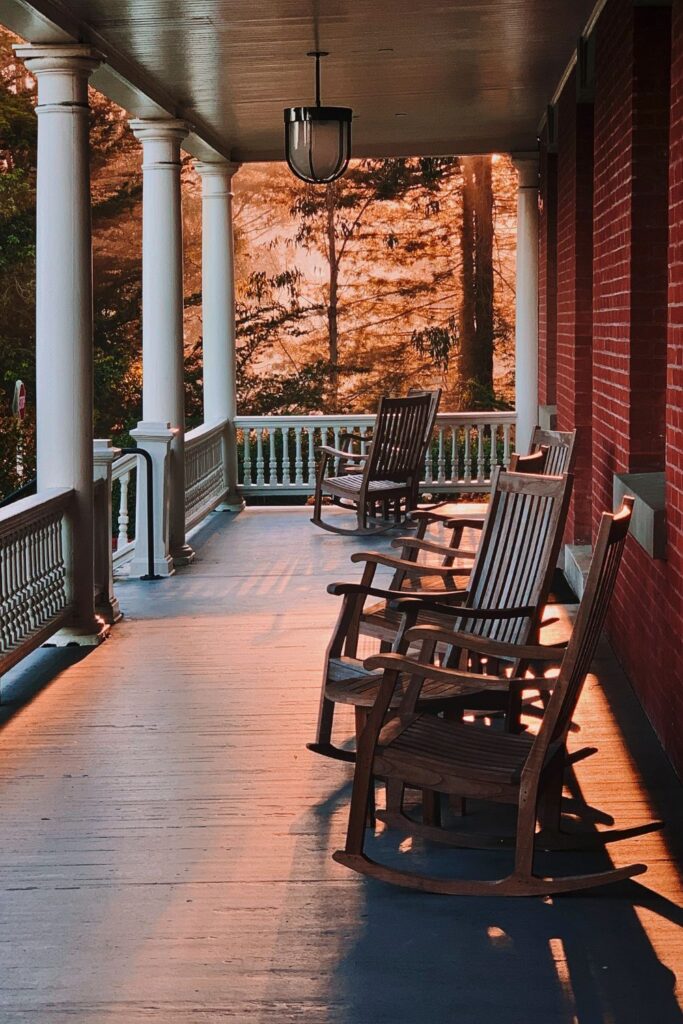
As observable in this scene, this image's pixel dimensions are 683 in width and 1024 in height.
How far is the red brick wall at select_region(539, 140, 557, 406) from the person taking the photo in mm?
Answer: 10773

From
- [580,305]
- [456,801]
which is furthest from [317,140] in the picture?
[456,801]

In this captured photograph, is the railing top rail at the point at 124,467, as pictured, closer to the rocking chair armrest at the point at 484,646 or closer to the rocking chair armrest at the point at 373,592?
the rocking chair armrest at the point at 373,592

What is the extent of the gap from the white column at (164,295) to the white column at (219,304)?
244cm

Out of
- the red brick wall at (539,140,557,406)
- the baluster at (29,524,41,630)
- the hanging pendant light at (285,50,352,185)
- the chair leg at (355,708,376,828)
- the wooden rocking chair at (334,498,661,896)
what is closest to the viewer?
the wooden rocking chair at (334,498,661,896)

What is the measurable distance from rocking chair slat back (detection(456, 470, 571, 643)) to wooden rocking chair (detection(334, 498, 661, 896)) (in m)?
0.58

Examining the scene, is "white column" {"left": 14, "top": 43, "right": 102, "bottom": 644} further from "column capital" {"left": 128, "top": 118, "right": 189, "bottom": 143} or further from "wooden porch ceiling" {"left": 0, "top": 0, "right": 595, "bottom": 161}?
"column capital" {"left": 128, "top": 118, "right": 189, "bottom": 143}

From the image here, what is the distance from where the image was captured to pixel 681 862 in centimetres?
395

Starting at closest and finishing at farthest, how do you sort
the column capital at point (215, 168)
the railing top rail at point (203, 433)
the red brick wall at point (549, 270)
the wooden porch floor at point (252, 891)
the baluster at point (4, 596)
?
the wooden porch floor at point (252, 891)
the baluster at point (4, 596)
the red brick wall at point (549, 270)
the railing top rail at point (203, 433)
the column capital at point (215, 168)

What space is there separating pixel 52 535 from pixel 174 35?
2.67 metres

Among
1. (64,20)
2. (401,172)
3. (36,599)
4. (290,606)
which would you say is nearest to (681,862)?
(36,599)

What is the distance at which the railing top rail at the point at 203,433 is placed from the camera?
35.7ft

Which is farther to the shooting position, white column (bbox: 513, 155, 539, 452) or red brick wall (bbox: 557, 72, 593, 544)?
white column (bbox: 513, 155, 539, 452)

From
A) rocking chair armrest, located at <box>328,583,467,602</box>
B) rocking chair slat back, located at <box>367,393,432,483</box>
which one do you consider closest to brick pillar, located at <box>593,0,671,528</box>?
rocking chair armrest, located at <box>328,583,467,602</box>

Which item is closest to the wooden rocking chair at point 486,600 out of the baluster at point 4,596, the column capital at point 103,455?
the baluster at point 4,596
